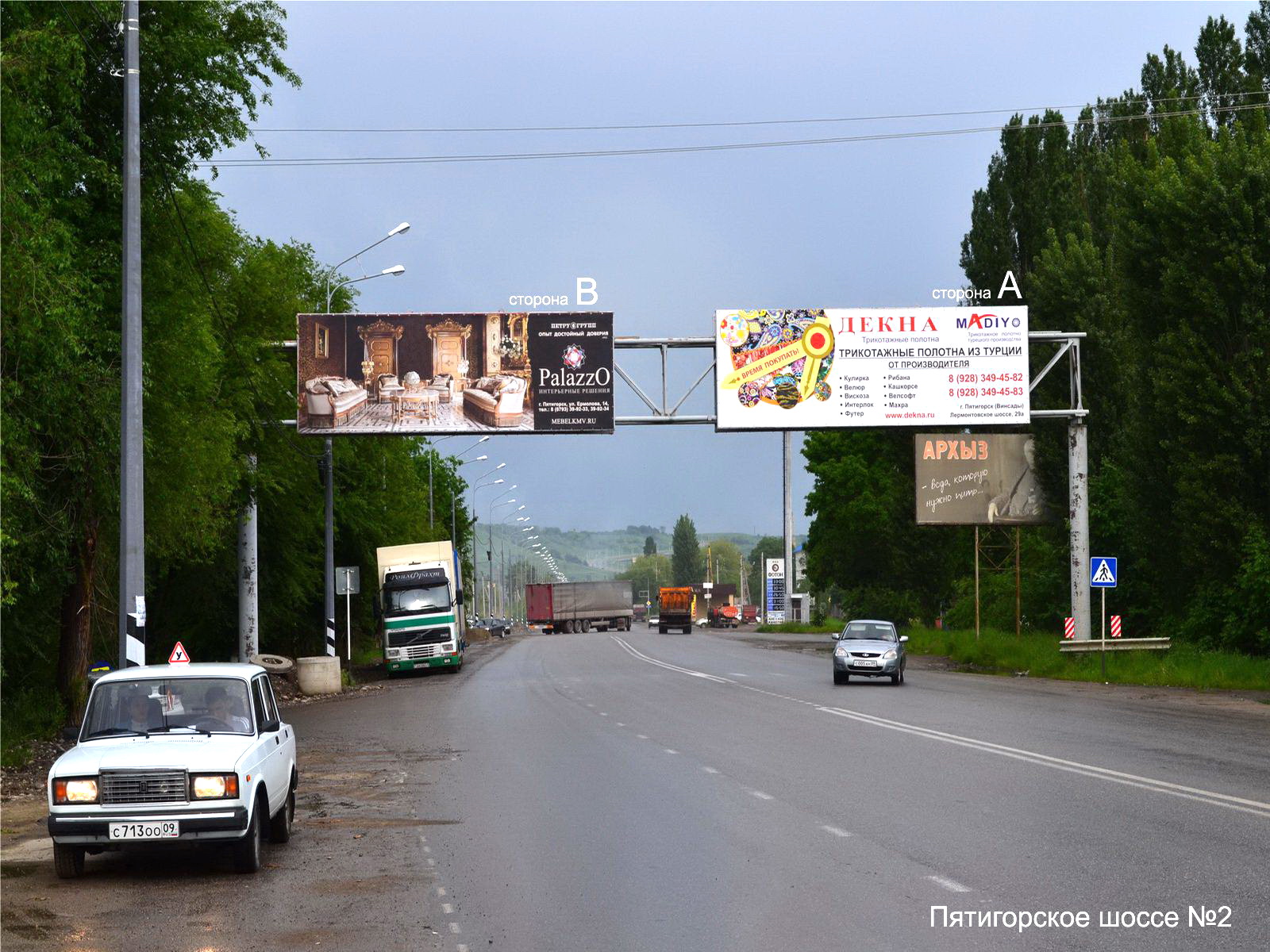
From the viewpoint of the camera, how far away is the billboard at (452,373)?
124ft

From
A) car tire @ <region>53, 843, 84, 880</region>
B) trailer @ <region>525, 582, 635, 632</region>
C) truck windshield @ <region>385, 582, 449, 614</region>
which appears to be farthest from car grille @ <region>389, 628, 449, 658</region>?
trailer @ <region>525, 582, 635, 632</region>

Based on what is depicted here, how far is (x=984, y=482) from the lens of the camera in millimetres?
48031

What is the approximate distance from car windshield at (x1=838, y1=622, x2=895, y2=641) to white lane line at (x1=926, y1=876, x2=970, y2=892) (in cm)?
2899

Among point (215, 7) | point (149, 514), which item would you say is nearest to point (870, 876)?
point (149, 514)

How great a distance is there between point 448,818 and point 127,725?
344 centimetres

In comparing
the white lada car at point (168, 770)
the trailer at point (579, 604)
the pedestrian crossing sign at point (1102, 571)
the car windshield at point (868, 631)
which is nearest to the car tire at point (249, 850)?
the white lada car at point (168, 770)

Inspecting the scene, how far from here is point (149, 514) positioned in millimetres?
25219

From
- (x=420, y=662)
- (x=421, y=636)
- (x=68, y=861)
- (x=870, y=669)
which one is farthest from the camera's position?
(x=420, y=662)

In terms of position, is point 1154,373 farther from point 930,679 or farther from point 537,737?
point 537,737

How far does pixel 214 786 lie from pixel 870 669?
28.1 meters

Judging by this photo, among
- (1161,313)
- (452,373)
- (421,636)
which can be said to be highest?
(1161,313)

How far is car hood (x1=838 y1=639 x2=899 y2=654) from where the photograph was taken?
37812 mm

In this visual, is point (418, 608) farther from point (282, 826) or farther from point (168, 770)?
point (168, 770)

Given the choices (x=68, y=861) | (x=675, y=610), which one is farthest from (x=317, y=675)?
(x=675, y=610)
